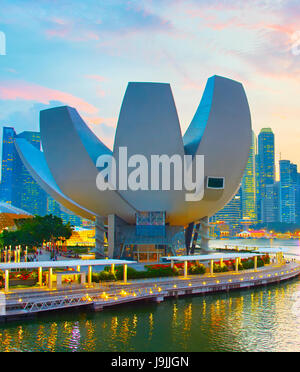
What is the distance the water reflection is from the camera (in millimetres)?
19875

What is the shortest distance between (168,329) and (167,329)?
6 cm

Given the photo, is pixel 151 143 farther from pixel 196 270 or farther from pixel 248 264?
pixel 248 264

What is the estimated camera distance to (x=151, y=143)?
40.5 meters

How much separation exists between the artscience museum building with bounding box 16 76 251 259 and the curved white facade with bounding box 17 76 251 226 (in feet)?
0.30

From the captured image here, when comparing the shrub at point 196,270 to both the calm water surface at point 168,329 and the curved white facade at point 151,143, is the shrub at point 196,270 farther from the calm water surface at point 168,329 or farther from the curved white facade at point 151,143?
the curved white facade at point 151,143

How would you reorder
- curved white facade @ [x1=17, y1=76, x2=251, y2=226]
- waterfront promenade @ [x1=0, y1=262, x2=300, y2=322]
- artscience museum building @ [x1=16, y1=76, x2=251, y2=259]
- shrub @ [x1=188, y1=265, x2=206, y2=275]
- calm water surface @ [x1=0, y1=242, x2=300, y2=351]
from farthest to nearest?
artscience museum building @ [x1=16, y1=76, x2=251, y2=259] < curved white facade @ [x1=17, y1=76, x2=251, y2=226] < shrub @ [x1=188, y1=265, x2=206, y2=275] < waterfront promenade @ [x1=0, y1=262, x2=300, y2=322] < calm water surface @ [x1=0, y1=242, x2=300, y2=351]

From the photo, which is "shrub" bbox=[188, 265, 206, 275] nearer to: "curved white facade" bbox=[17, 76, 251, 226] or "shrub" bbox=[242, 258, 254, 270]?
"shrub" bbox=[242, 258, 254, 270]

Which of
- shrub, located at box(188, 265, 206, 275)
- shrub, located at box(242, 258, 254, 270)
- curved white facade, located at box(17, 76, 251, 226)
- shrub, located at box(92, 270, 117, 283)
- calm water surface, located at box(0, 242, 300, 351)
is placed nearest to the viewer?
calm water surface, located at box(0, 242, 300, 351)

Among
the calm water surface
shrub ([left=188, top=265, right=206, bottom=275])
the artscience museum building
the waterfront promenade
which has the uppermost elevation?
the artscience museum building

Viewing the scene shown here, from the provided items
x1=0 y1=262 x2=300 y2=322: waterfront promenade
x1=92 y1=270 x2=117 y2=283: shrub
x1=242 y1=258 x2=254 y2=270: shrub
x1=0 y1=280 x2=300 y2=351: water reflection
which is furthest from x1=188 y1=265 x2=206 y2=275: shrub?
x1=92 y1=270 x2=117 y2=283: shrub

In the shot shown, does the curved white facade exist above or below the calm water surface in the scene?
above

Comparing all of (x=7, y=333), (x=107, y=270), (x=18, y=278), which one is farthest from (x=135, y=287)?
(x=7, y=333)

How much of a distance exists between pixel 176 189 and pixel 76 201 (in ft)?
40.8

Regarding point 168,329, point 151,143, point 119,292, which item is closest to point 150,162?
point 151,143
